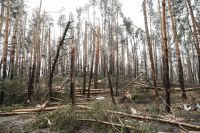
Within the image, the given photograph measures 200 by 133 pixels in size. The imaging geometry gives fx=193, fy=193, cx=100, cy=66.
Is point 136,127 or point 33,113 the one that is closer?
point 136,127

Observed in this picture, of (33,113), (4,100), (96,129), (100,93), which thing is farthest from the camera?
(100,93)

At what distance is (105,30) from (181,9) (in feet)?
49.5

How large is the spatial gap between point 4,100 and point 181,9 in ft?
51.1

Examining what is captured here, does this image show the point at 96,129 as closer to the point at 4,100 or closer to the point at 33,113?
the point at 33,113

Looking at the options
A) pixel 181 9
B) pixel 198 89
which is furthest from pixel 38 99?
pixel 181 9

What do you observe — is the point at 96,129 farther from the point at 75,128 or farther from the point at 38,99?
the point at 38,99

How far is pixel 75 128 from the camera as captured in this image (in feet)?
22.1

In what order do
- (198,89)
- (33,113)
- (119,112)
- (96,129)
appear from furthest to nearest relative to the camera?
(198,89), (33,113), (119,112), (96,129)

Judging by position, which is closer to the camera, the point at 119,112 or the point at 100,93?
the point at 119,112

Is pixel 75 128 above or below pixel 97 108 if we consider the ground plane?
below

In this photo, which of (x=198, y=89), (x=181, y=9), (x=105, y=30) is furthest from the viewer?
(x=105, y=30)

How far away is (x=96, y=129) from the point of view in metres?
6.54

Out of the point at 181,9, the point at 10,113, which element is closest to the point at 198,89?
the point at 181,9

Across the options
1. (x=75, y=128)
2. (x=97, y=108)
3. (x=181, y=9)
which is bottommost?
(x=75, y=128)
